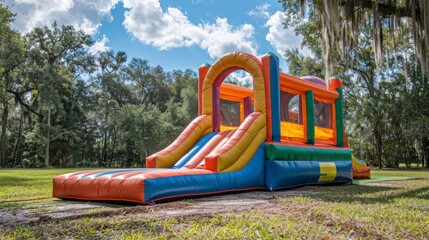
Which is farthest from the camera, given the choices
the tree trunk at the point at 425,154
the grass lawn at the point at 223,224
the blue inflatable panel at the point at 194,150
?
the tree trunk at the point at 425,154

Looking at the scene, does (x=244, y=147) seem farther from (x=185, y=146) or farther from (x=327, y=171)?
(x=327, y=171)

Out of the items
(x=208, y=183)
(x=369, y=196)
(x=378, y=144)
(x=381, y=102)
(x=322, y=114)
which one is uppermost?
(x=381, y=102)

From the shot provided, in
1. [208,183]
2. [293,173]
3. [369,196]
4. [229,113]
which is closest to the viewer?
[369,196]

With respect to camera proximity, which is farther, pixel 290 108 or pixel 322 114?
pixel 322 114

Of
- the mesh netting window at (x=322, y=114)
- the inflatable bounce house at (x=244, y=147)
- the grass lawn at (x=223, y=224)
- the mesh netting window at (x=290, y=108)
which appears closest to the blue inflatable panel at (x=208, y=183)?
the inflatable bounce house at (x=244, y=147)

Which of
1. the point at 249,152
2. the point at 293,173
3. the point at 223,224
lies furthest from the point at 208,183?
the point at 223,224

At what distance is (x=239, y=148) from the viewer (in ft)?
22.4

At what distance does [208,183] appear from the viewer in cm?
598

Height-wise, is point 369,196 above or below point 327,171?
below

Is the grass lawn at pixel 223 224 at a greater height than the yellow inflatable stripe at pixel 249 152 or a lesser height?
lesser

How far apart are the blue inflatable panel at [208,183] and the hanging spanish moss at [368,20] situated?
2.80 m

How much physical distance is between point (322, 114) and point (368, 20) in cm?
247

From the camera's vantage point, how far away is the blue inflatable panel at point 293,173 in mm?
7207

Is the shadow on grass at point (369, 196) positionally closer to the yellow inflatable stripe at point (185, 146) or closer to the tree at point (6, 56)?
the yellow inflatable stripe at point (185, 146)
